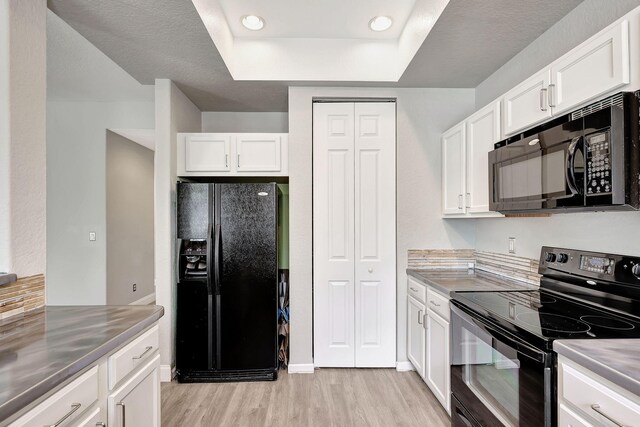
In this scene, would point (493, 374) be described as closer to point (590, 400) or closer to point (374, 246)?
point (590, 400)

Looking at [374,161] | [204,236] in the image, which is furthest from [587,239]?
[204,236]

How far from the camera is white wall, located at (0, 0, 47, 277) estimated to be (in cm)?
148

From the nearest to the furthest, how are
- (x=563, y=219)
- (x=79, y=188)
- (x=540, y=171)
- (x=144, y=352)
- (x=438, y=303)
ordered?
1. (x=144, y=352)
2. (x=540, y=171)
3. (x=563, y=219)
4. (x=438, y=303)
5. (x=79, y=188)

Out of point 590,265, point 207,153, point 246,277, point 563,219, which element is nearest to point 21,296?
point 246,277

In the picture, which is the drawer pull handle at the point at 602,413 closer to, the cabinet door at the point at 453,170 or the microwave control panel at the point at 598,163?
the microwave control panel at the point at 598,163

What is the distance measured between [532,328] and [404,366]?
180cm

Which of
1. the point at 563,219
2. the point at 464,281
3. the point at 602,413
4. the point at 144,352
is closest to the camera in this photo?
the point at 602,413

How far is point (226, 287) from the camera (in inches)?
107

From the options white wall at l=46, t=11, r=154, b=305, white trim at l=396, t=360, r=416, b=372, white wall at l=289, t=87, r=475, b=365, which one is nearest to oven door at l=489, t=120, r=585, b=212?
white wall at l=289, t=87, r=475, b=365

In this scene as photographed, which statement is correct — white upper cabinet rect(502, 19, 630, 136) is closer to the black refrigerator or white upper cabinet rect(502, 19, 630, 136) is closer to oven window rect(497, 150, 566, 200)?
oven window rect(497, 150, 566, 200)

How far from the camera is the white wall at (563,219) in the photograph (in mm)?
1587

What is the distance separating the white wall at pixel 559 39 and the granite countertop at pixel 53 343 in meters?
2.56

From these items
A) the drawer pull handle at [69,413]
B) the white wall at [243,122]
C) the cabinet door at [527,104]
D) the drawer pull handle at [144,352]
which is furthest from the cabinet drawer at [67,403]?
the white wall at [243,122]

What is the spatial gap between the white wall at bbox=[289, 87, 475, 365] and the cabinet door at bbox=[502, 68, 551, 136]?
1012mm
